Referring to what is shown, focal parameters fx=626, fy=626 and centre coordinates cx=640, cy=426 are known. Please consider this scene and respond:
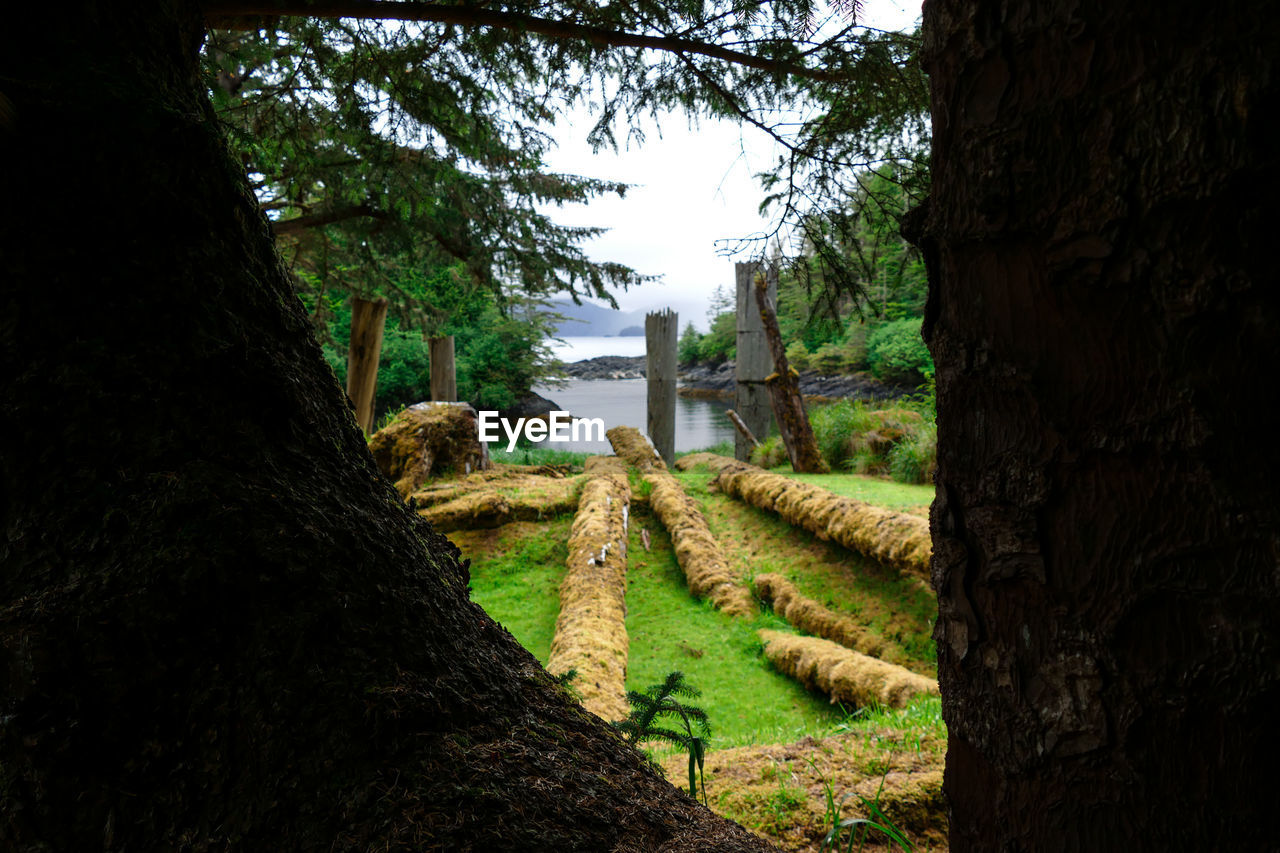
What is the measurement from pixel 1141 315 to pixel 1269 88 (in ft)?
0.79

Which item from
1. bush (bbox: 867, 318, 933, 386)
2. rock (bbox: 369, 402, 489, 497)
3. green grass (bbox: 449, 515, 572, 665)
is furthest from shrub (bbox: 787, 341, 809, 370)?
green grass (bbox: 449, 515, 572, 665)

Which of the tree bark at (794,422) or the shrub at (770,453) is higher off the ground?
the tree bark at (794,422)

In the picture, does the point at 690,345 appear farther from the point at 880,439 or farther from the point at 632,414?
the point at 880,439

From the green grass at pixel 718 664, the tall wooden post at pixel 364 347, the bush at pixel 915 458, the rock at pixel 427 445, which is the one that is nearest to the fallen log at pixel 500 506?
the rock at pixel 427 445

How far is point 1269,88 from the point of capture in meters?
0.64

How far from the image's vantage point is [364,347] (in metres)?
8.25

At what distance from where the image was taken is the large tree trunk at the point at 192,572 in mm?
841

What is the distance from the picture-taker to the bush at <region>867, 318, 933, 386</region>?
2116 centimetres

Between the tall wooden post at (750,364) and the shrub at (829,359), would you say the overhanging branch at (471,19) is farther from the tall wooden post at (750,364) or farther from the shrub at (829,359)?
the shrub at (829,359)

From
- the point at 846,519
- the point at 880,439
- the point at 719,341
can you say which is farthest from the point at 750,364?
the point at 719,341

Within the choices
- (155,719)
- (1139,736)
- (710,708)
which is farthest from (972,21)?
(710,708)

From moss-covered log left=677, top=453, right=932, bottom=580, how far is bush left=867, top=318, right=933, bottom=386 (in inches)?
578

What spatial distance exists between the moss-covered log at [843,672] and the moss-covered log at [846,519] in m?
0.84

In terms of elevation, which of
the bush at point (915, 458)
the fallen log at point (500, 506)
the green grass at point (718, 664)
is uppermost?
the bush at point (915, 458)
